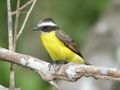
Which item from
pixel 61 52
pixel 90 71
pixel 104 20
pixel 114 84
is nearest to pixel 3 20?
pixel 104 20

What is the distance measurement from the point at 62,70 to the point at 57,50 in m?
1.42

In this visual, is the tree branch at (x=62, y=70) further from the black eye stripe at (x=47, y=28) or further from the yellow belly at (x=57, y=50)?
the black eye stripe at (x=47, y=28)

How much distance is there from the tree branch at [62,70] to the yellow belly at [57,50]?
1.21m

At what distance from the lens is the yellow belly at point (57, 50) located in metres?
6.32

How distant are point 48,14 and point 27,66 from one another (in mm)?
4717

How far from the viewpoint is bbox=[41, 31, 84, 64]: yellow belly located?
20.7 ft

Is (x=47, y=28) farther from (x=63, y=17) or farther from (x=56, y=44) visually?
(x=63, y=17)

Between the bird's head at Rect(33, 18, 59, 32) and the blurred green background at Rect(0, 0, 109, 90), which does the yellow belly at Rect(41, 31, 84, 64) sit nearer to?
the bird's head at Rect(33, 18, 59, 32)

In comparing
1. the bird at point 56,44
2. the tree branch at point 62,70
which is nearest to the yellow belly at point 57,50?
the bird at point 56,44

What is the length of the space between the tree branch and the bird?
3.98 feet

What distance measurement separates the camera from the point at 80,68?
185 inches

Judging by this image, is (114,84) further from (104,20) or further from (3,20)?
(3,20)

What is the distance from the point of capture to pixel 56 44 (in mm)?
6391

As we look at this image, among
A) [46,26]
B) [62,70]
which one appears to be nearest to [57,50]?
[46,26]
